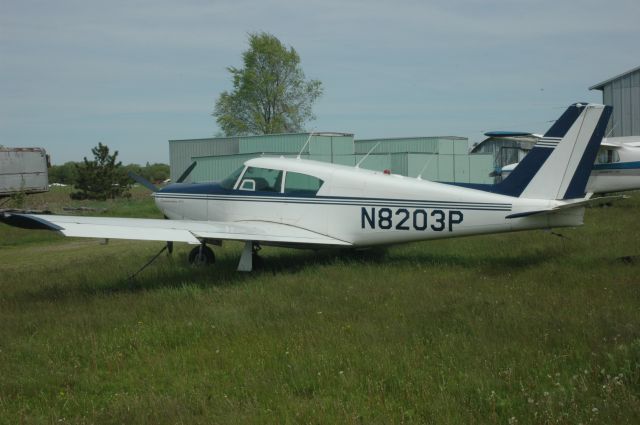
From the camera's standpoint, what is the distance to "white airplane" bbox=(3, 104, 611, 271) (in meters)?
9.76

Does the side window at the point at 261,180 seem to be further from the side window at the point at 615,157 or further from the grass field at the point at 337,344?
the side window at the point at 615,157

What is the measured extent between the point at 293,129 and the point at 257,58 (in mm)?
7028

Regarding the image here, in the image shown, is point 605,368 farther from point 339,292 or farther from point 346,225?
point 346,225

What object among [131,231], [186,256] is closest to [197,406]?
[131,231]

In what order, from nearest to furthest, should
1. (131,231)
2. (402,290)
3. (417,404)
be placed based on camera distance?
(417,404) → (402,290) → (131,231)

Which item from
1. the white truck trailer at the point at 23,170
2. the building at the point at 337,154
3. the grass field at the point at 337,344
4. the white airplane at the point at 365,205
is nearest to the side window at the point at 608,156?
the building at the point at 337,154

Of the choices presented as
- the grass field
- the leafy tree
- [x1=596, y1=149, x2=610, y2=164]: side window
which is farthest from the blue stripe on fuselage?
the leafy tree

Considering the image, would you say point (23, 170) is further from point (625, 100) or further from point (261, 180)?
point (625, 100)

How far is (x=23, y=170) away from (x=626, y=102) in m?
30.0

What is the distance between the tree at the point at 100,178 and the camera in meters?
34.4

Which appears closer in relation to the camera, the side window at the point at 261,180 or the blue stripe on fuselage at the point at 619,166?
the side window at the point at 261,180

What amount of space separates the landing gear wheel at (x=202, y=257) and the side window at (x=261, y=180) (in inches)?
52.3

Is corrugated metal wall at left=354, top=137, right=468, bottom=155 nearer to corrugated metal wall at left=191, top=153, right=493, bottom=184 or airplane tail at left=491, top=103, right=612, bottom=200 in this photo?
corrugated metal wall at left=191, top=153, right=493, bottom=184

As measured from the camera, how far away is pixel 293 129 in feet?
185
